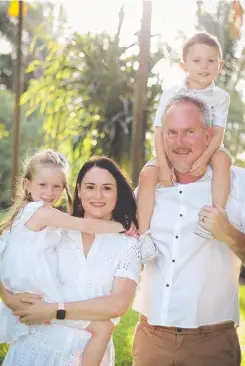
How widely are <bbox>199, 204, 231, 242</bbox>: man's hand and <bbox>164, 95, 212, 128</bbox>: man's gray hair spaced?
1.40ft

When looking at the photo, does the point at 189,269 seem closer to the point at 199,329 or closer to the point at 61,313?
the point at 199,329

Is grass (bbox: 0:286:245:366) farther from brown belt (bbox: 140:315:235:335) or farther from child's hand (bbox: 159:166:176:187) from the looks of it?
child's hand (bbox: 159:166:176:187)

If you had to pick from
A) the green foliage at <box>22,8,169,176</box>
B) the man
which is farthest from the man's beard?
the green foliage at <box>22,8,169,176</box>

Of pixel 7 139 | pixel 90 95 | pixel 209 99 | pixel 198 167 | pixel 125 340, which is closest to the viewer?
pixel 198 167

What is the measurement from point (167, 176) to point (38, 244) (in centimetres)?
68

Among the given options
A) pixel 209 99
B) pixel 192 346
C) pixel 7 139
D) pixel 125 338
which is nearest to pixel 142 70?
pixel 125 338

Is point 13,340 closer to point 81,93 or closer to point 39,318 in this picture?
point 39,318

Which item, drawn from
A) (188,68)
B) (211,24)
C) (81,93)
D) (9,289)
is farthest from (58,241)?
(211,24)

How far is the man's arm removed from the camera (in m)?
2.79

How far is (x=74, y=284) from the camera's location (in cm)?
276

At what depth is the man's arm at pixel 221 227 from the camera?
2789 millimetres

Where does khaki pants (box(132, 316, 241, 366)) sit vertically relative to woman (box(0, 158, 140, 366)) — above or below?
below

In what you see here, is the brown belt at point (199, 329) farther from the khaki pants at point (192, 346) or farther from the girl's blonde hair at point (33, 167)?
the girl's blonde hair at point (33, 167)

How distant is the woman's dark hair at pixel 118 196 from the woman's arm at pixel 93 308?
0.32 metres
